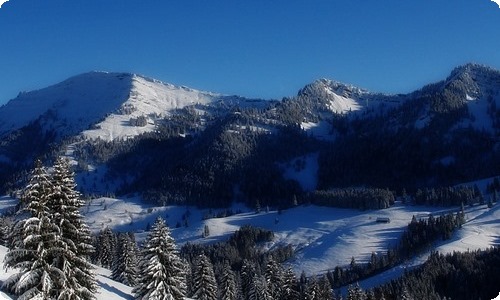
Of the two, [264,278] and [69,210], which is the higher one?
[69,210]

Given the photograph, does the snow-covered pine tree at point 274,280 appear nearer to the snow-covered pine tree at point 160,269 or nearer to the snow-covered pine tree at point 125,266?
the snow-covered pine tree at point 125,266

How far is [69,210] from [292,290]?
160 ft

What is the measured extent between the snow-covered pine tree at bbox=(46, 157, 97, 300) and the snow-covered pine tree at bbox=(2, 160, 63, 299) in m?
0.44

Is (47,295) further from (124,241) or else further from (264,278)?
(124,241)

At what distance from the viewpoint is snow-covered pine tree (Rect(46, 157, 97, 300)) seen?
31.3 m

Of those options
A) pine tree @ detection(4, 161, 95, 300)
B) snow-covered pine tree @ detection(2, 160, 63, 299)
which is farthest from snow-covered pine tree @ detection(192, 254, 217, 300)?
snow-covered pine tree @ detection(2, 160, 63, 299)

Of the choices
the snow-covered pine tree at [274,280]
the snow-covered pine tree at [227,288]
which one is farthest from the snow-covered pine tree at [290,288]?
the snow-covered pine tree at [227,288]

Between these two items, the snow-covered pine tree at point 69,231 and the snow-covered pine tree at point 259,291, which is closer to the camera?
the snow-covered pine tree at point 69,231

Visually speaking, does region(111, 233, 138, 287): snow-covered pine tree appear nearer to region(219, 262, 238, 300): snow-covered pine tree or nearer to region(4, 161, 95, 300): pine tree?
region(219, 262, 238, 300): snow-covered pine tree

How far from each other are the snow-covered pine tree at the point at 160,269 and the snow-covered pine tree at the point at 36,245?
16980 millimetres

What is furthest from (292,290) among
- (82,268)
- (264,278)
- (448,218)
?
(448,218)

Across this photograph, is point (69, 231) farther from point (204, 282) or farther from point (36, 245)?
point (204, 282)

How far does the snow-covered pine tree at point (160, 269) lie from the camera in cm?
4778

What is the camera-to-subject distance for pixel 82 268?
32875mm
